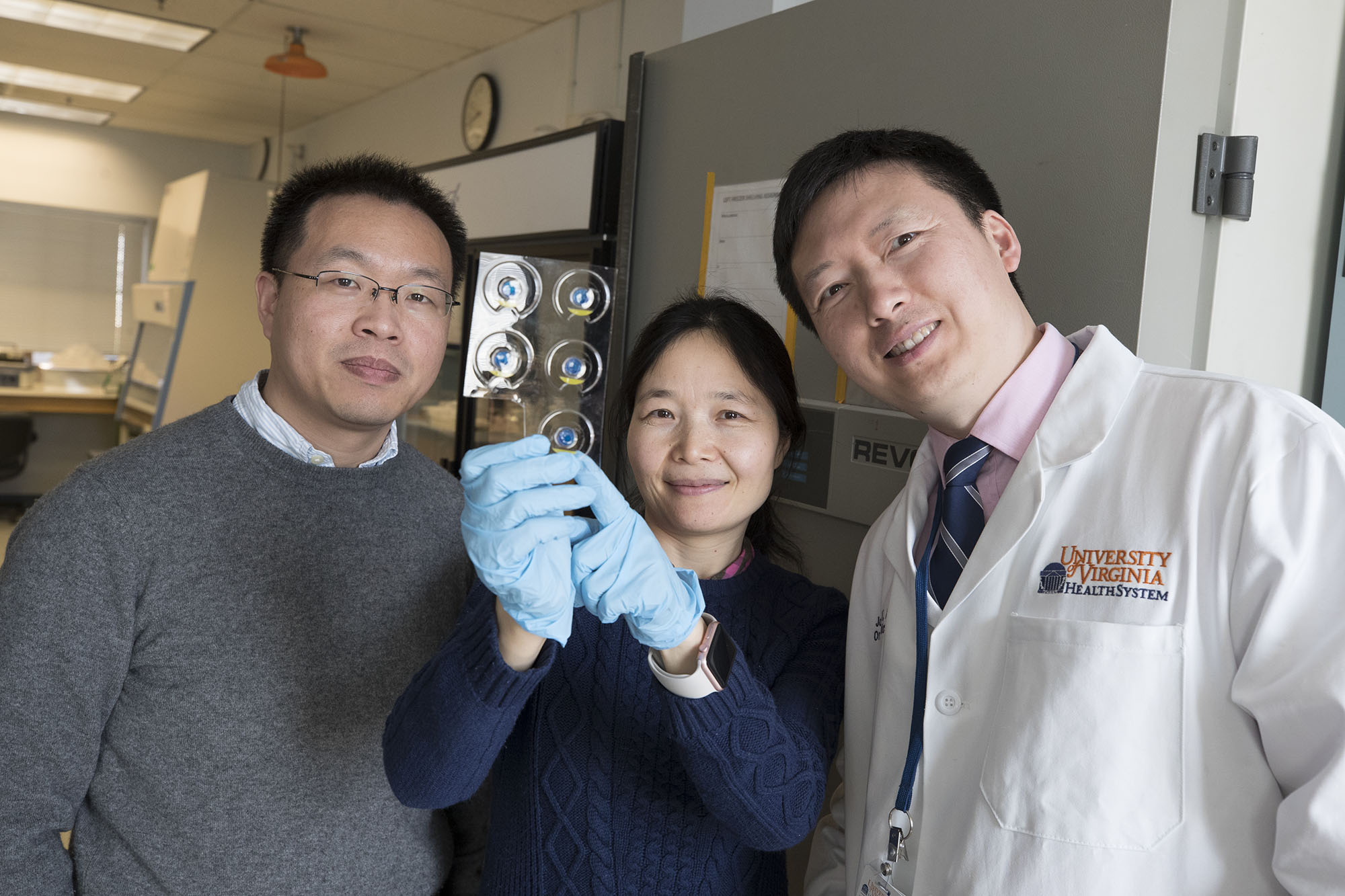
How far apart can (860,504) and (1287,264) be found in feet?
2.15

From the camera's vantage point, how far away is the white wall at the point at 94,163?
7.59m

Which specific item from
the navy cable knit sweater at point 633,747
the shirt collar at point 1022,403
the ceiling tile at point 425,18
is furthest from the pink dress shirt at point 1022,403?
the ceiling tile at point 425,18

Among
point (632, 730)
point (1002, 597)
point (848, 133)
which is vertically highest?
point (848, 133)

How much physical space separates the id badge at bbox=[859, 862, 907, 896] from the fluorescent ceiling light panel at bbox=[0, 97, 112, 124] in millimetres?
8176

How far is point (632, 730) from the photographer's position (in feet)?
3.72

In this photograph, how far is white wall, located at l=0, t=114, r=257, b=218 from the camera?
7.59m

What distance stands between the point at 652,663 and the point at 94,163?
344 inches

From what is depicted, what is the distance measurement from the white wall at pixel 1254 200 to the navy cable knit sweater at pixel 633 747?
57 centimetres

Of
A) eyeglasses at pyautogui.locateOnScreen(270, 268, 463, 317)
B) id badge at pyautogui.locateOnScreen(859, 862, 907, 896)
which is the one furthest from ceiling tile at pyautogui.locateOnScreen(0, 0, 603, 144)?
id badge at pyautogui.locateOnScreen(859, 862, 907, 896)

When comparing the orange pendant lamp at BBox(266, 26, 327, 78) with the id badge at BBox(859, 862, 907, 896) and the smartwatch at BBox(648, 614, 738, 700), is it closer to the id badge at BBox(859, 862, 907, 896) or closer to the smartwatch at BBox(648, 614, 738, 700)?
the smartwatch at BBox(648, 614, 738, 700)

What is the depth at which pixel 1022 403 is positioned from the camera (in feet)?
3.45

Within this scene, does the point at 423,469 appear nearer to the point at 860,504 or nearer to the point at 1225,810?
the point at 860,504

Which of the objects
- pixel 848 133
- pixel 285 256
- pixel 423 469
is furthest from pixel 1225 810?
pixel 285 256

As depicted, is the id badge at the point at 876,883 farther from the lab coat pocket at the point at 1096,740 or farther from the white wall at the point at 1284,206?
the white wall at the point at 1284,206
